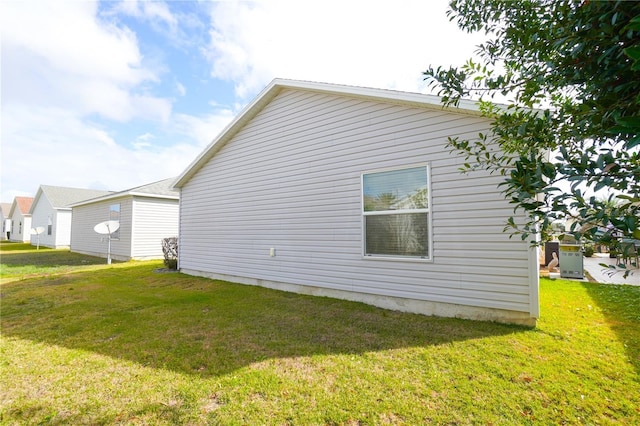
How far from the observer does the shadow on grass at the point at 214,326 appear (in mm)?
3791

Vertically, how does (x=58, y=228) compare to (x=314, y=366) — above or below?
above

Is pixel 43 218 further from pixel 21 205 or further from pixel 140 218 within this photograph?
pixel 140 218

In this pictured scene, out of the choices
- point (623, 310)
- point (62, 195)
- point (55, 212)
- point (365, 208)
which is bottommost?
point (623, 310)

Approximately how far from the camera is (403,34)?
3.87m

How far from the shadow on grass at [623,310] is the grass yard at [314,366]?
0.14 feet

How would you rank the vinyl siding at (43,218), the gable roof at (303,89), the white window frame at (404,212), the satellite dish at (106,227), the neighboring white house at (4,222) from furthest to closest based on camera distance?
the neighboring white house at (4,222) < the vinyl siding at (43,218) < the satellite dish at (106,227) < the white window frame at (404,212) < the gable roof at (303,89)

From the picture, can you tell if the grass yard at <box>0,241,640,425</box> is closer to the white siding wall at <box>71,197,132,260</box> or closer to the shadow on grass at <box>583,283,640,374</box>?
the shadow on grass at <box>583,283,640,374</box>

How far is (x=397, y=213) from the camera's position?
5449 millimetres

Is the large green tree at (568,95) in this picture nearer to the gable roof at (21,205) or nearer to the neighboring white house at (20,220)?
the neighboring white house at (20,220)

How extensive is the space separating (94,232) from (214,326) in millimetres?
18005

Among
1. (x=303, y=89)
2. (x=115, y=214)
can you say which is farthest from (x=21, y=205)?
(x=303, y=89)

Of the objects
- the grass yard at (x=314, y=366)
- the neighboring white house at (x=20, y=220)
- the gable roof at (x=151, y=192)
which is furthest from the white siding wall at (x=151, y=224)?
the neighboring white house at (x=20, y=220)

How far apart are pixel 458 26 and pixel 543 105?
1.07m

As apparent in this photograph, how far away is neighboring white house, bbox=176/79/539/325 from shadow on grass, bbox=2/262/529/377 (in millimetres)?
470
